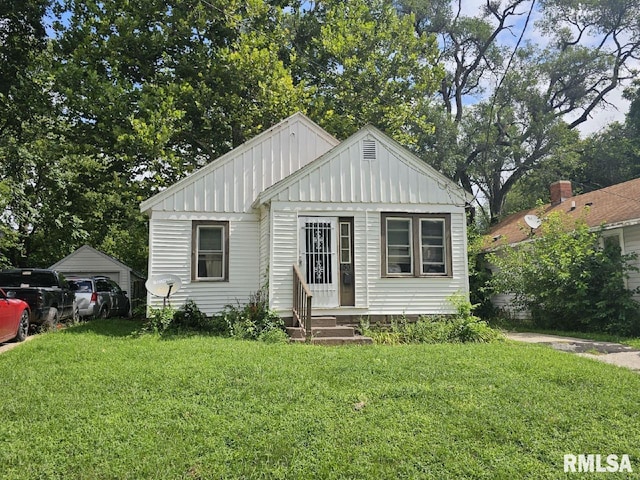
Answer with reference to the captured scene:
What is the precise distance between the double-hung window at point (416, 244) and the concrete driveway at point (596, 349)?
108 inches

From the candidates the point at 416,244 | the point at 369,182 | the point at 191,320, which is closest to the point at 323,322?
the point at 416,244

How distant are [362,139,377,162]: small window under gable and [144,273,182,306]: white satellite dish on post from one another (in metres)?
5.30

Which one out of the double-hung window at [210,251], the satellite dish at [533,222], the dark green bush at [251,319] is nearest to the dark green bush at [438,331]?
the dark green bush at [251,319]

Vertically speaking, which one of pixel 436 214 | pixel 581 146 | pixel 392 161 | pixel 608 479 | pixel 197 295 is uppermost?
pixel 581 146

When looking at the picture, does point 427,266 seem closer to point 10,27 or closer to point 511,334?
point 511,334

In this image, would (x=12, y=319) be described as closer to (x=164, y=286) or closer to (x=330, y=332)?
(x=164, y=286)

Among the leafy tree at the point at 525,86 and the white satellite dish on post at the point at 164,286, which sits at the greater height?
the leafy tree at the point at 525,86

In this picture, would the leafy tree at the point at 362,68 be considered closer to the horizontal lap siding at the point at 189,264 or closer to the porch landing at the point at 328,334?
the horizontal lap siding at the point at 189,264

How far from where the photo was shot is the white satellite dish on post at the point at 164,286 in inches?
451

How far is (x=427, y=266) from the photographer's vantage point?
1213 cm

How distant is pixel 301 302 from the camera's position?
10898 mm

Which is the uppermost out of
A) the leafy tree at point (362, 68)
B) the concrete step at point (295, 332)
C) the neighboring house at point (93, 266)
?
the leafy tree at point (362, 68)

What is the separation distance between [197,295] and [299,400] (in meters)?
7.29

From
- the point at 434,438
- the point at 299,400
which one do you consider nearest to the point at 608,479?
the point at 434,438
